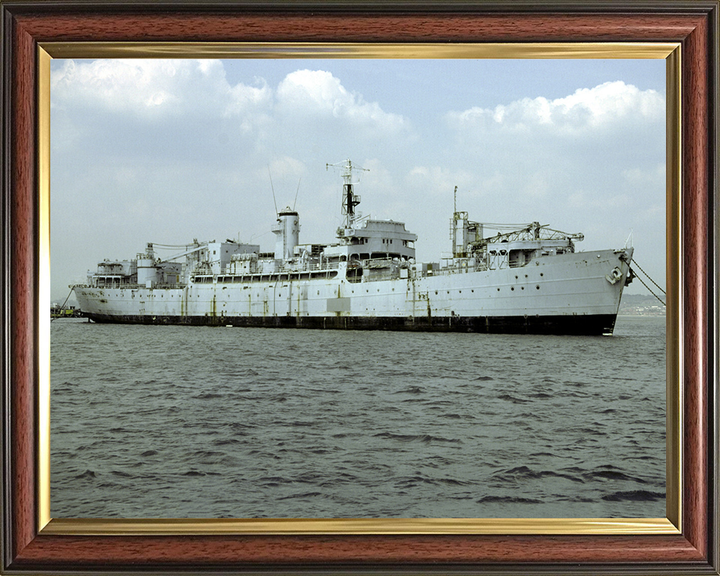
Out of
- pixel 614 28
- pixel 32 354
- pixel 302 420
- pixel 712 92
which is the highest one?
pixel 614 28

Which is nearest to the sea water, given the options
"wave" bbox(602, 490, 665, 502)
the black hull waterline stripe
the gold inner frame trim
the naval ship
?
"wave" bbox(602, 490, 665, 502)

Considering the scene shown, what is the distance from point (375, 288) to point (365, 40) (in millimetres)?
29441

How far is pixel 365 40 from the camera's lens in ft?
11.2

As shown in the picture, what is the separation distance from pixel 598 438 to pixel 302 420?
3253 mm

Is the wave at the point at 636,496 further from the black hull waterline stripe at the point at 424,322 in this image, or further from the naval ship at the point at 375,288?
the black hull waterline stripe at the point at 424,322

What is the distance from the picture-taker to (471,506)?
12.9ft

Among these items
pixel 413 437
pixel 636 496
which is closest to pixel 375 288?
pixel 413 437

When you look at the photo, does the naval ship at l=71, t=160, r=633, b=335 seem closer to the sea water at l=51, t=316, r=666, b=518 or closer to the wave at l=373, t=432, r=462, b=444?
the sea water at l=51, t=316, r=666, b=518

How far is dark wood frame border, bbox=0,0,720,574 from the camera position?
337 centimetres

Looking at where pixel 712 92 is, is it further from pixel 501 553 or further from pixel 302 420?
pixel 302 420

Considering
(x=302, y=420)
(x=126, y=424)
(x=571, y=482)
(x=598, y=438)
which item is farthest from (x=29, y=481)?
(x=598, y=438)

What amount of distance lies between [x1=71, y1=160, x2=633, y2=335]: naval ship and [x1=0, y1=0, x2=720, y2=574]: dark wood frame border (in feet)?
40.3

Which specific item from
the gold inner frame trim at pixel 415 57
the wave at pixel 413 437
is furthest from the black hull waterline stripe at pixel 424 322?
the gold inner frame trim at pixel 415 57

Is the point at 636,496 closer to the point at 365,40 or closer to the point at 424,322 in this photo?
the point at 365,40
